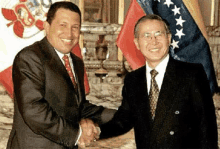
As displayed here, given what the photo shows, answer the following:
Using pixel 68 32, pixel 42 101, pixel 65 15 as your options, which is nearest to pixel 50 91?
pixel 42 101

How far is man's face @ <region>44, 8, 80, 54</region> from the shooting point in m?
2.08

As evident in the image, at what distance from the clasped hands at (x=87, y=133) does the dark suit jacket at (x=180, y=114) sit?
451 millimetres

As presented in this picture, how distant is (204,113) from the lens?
1757mm

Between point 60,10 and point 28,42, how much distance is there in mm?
1736

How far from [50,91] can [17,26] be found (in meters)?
1.98

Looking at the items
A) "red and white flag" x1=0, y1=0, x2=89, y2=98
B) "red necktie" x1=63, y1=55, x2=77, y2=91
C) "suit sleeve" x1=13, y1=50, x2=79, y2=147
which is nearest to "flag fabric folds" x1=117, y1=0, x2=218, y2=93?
"red and white flag" x1=0, y1=0, x2=89, y2=98

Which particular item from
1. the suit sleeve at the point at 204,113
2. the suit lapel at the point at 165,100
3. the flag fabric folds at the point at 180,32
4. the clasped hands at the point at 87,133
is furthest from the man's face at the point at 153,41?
the flag fabric folds at the point at 180,32

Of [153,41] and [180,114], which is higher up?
[153,41]

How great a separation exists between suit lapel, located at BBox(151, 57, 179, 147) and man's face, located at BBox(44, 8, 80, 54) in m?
0.73

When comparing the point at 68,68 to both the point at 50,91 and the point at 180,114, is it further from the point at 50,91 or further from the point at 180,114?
the point at 180,114

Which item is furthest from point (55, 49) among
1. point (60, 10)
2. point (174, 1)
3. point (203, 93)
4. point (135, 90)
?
point (174, 1)

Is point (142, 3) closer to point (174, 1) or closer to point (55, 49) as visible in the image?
point (174, 1)

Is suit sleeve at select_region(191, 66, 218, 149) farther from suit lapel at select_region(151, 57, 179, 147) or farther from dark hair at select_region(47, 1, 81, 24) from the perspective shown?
dark hair at select_region(47, 1, 81, 24)

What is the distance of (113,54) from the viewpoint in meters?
4.43
